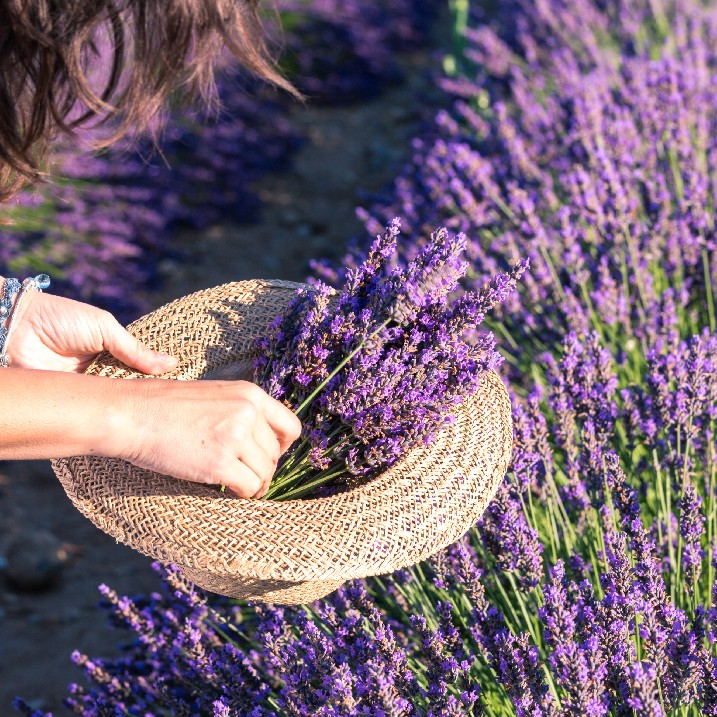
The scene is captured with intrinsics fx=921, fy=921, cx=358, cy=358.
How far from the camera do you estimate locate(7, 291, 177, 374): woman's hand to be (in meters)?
1.70

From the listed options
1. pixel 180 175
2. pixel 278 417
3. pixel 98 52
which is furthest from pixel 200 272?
pixel 278 417

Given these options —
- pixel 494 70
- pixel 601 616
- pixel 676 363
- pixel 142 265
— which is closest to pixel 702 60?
pixel 494 70

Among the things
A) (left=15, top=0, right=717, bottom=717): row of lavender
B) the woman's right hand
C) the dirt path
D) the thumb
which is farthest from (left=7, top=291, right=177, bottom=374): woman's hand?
the dirt path

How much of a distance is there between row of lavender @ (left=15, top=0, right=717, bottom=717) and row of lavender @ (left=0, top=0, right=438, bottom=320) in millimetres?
1120

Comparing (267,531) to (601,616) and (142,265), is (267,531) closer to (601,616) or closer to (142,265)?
(601,616)

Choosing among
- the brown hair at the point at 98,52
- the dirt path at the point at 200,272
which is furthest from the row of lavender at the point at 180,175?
the brown hair at the point at 98,52

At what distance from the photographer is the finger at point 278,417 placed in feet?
4.99

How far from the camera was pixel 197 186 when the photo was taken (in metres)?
5.06

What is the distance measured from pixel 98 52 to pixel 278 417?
0.79 metres

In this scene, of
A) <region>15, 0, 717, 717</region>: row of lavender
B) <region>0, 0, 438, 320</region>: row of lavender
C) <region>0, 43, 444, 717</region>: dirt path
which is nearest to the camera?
<region>15, 0, 717, 717</region>: row of lavender

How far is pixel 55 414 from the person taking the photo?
4.66ft

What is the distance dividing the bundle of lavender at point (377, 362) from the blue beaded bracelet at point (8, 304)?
Result: 464 mm

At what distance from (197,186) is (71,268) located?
50.0 inches

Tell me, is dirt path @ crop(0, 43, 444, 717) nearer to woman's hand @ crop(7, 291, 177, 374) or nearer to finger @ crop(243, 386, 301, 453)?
woman's hand @ crop(7, 291, 177, 374)
